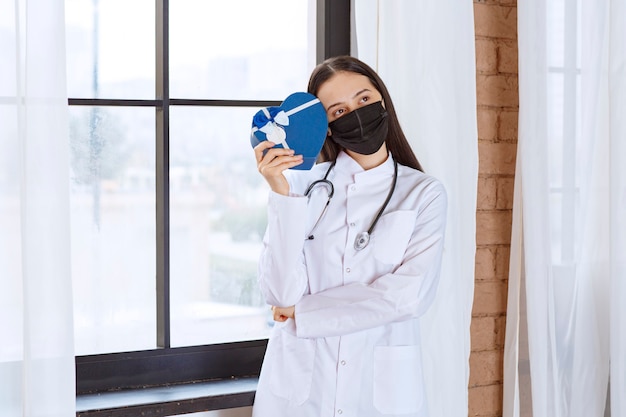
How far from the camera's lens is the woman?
1.80 metres

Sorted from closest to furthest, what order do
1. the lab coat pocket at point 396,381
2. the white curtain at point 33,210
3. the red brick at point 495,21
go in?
the white curtain at point 33,210 < the lab coat pocket at point 396,381 < the red brick at point 495,21

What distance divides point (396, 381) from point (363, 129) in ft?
1.89

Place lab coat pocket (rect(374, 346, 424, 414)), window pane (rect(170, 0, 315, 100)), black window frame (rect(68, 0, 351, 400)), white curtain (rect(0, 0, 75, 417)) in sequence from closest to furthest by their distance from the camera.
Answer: white curtain (rect(0, 0, 75, 417)) < lab coat pocket (rect(374, 346, 424, 414)) < black window frame (rect(68, 0, 351, 400)) < window pane (rect(170, 0, 315, 100))

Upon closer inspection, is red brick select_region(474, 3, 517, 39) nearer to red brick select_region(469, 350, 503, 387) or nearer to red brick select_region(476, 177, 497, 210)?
red brick select_region(476, 177, 497, 210)

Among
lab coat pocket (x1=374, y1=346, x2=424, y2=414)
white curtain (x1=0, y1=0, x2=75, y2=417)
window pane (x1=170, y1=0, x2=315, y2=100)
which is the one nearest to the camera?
white curtain (x1=0, y1=0, x2=75, y2=417)

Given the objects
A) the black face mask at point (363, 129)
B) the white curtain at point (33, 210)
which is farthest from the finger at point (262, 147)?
the white curtain at point (33, 210)

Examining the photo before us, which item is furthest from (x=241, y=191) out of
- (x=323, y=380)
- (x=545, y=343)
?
A: (x=545, y=343)

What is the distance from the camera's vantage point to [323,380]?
185 centimetres

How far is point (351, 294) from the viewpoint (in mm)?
1822

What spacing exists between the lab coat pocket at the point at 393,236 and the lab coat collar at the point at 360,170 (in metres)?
0.12

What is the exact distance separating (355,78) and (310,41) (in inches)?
25.3

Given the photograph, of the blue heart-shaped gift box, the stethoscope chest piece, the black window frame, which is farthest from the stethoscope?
the black window frame

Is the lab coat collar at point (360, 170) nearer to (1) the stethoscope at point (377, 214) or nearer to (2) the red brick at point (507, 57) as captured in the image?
(1) the stethoscope at point (377, 214)

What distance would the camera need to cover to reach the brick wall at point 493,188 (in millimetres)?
2494
